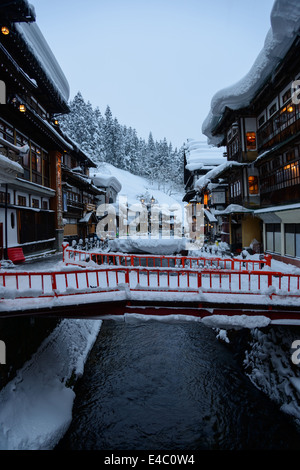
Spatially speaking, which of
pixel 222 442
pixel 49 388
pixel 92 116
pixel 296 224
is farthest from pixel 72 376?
pixel 92 116

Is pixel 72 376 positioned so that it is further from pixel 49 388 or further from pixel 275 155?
pixel 275 155

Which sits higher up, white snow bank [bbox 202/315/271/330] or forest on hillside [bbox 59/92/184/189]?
forest on hillside [bbox 59/92/184/189]

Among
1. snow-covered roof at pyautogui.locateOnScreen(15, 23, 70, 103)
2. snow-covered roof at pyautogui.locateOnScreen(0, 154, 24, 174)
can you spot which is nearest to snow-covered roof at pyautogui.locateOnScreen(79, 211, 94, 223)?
snow-covered roof at pyautogui.locateOnScreen(15, 23, 70, 103)

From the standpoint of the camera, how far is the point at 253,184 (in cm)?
2325

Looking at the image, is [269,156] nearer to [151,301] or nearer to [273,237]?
[273,237]

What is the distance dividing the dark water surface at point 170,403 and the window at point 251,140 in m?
19.0

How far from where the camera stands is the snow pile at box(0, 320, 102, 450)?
7009 millimetres

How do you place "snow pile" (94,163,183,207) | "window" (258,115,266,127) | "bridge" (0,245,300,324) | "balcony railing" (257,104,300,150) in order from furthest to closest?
"snow pile" (94,163,183,207)
"window" (258,115,266,127)
"balcony railing" (257,104,300,150)
"bridge" (0,245,300,324)

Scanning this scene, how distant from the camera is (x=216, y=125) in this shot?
27.8 m

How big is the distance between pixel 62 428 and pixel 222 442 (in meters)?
5.44

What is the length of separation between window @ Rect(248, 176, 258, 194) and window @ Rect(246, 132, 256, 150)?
299cm

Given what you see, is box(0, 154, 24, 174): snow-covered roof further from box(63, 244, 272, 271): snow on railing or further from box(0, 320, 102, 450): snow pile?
box(0, 320, 102, 450): snow pile

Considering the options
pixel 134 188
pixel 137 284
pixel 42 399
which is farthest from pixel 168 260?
pixel 134 188

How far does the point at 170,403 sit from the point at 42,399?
4.90 meters
